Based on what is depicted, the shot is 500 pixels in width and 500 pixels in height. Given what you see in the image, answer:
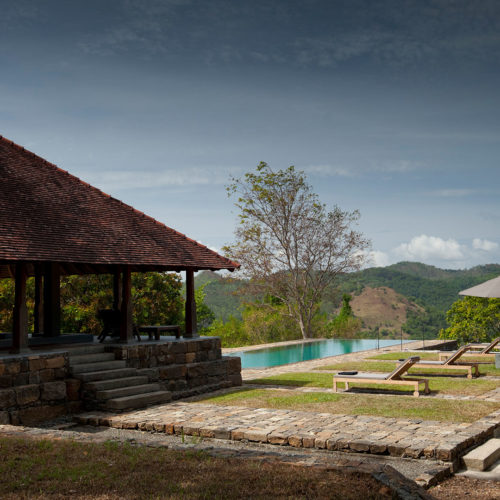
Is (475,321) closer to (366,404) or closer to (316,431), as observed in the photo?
(366,404)

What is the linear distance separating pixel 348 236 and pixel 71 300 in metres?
13.3

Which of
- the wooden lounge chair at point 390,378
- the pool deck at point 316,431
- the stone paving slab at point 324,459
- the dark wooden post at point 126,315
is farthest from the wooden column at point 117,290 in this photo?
the stone paving slab at point 324,459

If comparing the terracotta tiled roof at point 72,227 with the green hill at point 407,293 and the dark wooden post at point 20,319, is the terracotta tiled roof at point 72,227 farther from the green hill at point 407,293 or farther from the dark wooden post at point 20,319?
the green hill at point 407,293

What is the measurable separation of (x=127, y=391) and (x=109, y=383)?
364 mm

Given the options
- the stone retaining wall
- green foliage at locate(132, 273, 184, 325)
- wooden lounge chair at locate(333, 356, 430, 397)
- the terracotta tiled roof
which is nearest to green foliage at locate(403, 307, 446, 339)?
green foliage at locate(132, 273, 184, 325)

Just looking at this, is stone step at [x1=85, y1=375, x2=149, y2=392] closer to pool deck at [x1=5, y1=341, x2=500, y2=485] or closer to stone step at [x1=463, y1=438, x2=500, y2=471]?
pool deck at [x1=5, y1=341, x2=500, y2=485]

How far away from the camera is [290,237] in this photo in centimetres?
2738

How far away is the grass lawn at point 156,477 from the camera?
183 inches

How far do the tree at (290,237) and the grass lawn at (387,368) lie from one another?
10.5 meters

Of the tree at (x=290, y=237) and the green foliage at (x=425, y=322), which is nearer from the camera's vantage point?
the tree at (x=290, y=237)

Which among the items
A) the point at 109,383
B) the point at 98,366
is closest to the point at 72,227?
the point at 98,366

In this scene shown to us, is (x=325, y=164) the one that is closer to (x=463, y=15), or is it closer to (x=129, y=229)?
(x=463, y=15)

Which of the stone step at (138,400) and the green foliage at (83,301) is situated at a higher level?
the green foliage at (83,301)

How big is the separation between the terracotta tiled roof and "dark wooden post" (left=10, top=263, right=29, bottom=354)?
2.35 feet
